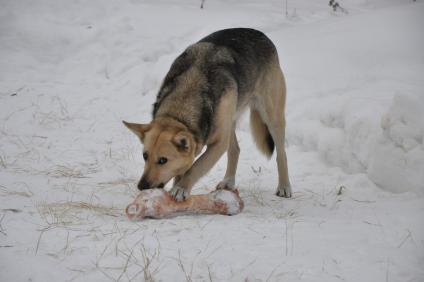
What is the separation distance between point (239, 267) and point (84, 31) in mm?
9681

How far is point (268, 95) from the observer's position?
541cm

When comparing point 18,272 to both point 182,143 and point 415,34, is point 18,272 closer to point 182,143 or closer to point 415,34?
point 182,143

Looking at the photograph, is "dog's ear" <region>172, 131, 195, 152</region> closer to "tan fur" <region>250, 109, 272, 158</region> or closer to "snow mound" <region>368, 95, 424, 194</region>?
"tan fur" <region>250, 109, 272, 158</region>

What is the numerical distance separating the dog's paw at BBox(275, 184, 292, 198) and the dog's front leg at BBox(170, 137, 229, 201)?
1033 mm

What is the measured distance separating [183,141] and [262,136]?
1.90 meters

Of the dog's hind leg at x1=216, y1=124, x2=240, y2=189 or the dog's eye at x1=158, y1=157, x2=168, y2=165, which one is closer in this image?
the dog's eye at x1=158, y1=157, x2=168, y2=165

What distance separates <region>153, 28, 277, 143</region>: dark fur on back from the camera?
418 centimetres

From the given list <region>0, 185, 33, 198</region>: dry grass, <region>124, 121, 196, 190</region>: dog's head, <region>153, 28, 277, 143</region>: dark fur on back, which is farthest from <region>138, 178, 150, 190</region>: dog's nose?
<region>0, 185, 33, 198</region>: dry grass

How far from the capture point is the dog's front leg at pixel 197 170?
3.74 m

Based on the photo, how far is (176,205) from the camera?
3463mm

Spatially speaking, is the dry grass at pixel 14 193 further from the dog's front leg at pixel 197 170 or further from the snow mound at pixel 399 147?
the snow mound at pixel 399 147

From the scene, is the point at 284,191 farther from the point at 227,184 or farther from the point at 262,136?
the point at 262,136

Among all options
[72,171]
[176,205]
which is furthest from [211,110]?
[72,171]

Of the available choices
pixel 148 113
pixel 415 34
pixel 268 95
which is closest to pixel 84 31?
pixel 148 113
